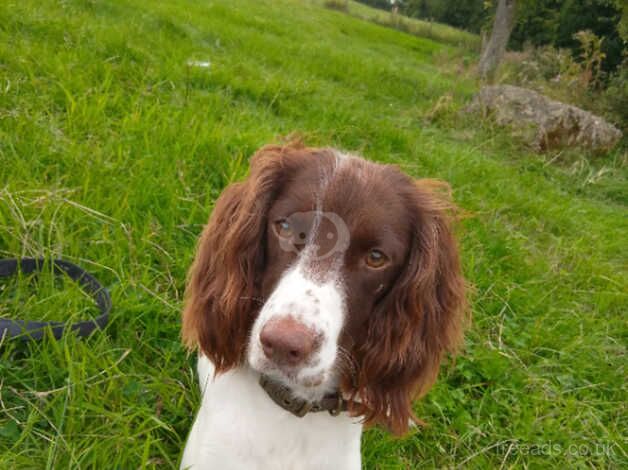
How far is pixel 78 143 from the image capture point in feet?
9.36

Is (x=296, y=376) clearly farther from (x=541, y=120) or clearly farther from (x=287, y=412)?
(x=541, y=120)

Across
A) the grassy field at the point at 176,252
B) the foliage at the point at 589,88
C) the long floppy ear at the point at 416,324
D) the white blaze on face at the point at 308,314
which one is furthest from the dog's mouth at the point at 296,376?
the foliage at the point at 589,88

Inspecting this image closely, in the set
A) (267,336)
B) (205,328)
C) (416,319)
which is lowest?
(205,328)

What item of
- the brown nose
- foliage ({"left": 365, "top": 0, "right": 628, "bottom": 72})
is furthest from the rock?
the brown nose

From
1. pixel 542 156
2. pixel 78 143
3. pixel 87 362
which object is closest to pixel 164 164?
pixel 78 143

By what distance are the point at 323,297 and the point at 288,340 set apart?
0.63 ft

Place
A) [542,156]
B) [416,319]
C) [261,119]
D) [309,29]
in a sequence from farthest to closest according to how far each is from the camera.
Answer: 1. [309,29]
2. [542,156]
3. [261,119]
4. [416,319]

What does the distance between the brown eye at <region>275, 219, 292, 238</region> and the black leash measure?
792 mm

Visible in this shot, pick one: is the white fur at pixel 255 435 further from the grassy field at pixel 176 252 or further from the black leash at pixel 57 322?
the black leash at pixel 57 322

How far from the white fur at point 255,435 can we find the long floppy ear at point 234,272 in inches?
3.4

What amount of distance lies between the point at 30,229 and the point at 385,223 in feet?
5.12

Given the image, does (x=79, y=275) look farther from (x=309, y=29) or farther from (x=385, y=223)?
(x=309, y=29)

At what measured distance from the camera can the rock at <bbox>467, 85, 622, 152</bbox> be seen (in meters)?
6.23

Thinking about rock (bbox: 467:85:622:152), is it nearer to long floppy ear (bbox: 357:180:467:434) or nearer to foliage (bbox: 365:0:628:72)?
foliage (bbox: 365:0:628:72)
